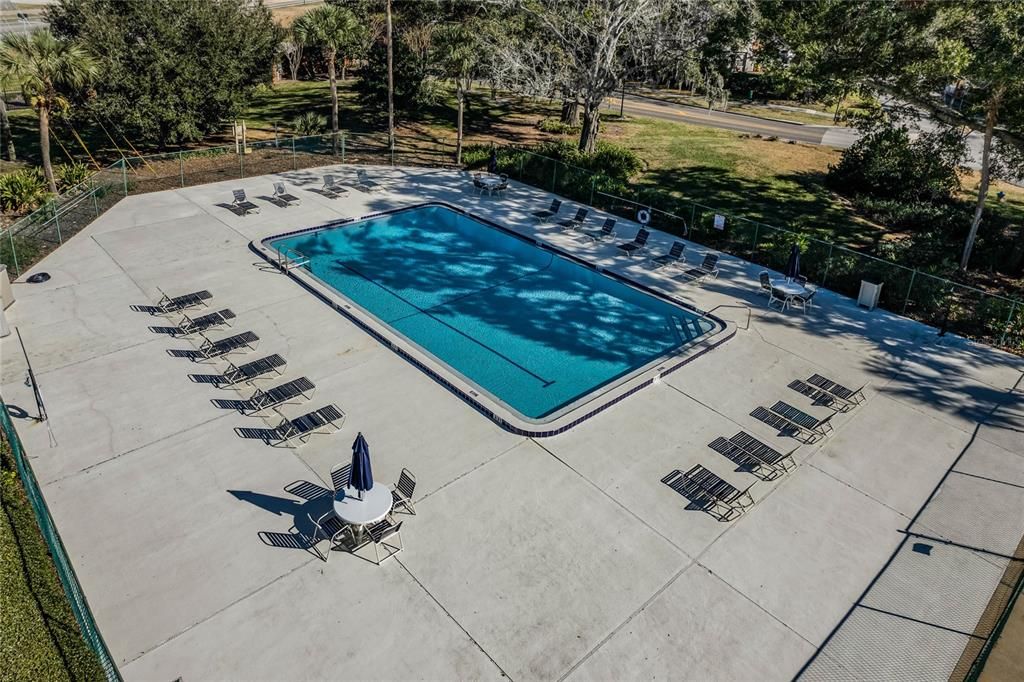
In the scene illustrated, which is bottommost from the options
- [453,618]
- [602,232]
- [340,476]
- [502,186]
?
[453,618]

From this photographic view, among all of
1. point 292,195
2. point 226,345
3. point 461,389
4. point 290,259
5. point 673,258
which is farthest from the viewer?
point 292,195

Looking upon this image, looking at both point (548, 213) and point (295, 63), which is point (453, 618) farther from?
point (295, 63)

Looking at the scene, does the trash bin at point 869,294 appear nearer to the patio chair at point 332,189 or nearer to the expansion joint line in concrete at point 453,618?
the expansion joint line in concrete at point 453,618

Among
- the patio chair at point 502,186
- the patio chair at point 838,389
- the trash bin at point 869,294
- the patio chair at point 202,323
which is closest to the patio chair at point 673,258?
the trash bin at point 869,294

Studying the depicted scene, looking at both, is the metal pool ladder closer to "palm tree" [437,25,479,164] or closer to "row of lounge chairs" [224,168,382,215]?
"row of lounge chairs" [224,168,382,215]

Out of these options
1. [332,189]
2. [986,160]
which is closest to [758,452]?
[986,160]

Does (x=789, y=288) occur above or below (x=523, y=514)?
above

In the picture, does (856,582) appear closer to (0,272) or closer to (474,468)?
(474,468)
